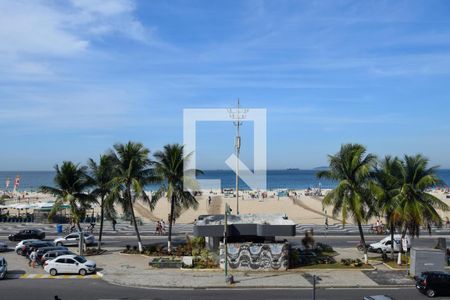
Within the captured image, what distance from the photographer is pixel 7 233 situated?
57406 millimetres

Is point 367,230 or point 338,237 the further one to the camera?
point 367,230

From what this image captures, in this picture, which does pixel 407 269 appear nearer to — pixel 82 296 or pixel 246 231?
pixel 246 231

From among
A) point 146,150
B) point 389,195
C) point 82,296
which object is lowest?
point 82,296

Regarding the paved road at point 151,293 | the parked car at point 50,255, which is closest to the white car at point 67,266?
the parked car at point 50,255

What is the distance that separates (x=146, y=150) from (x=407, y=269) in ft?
73.5

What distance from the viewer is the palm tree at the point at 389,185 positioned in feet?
123

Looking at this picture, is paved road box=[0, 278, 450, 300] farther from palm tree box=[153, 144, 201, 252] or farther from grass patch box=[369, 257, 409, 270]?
palm tree box=[153, 144, 201, 252]

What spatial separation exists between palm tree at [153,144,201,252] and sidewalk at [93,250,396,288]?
Result: 7.29 m

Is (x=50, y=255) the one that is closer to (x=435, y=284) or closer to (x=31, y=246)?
(x=31, y=246)

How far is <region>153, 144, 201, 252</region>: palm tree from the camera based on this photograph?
42.2 meters

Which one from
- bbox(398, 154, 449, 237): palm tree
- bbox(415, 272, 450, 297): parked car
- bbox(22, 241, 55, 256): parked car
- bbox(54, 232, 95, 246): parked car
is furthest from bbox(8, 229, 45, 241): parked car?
bbox(415, 272, 450, 297): parked car

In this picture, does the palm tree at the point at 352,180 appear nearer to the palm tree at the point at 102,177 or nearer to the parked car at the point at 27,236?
the palm tree at the point at 102,177

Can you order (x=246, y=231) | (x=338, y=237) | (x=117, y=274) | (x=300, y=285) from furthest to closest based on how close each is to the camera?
(x=338, y=237)
(x=246, y=231)
(x=117, y=274)
(x=300, y=285)

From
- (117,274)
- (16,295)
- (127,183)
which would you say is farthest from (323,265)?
(16,295)
